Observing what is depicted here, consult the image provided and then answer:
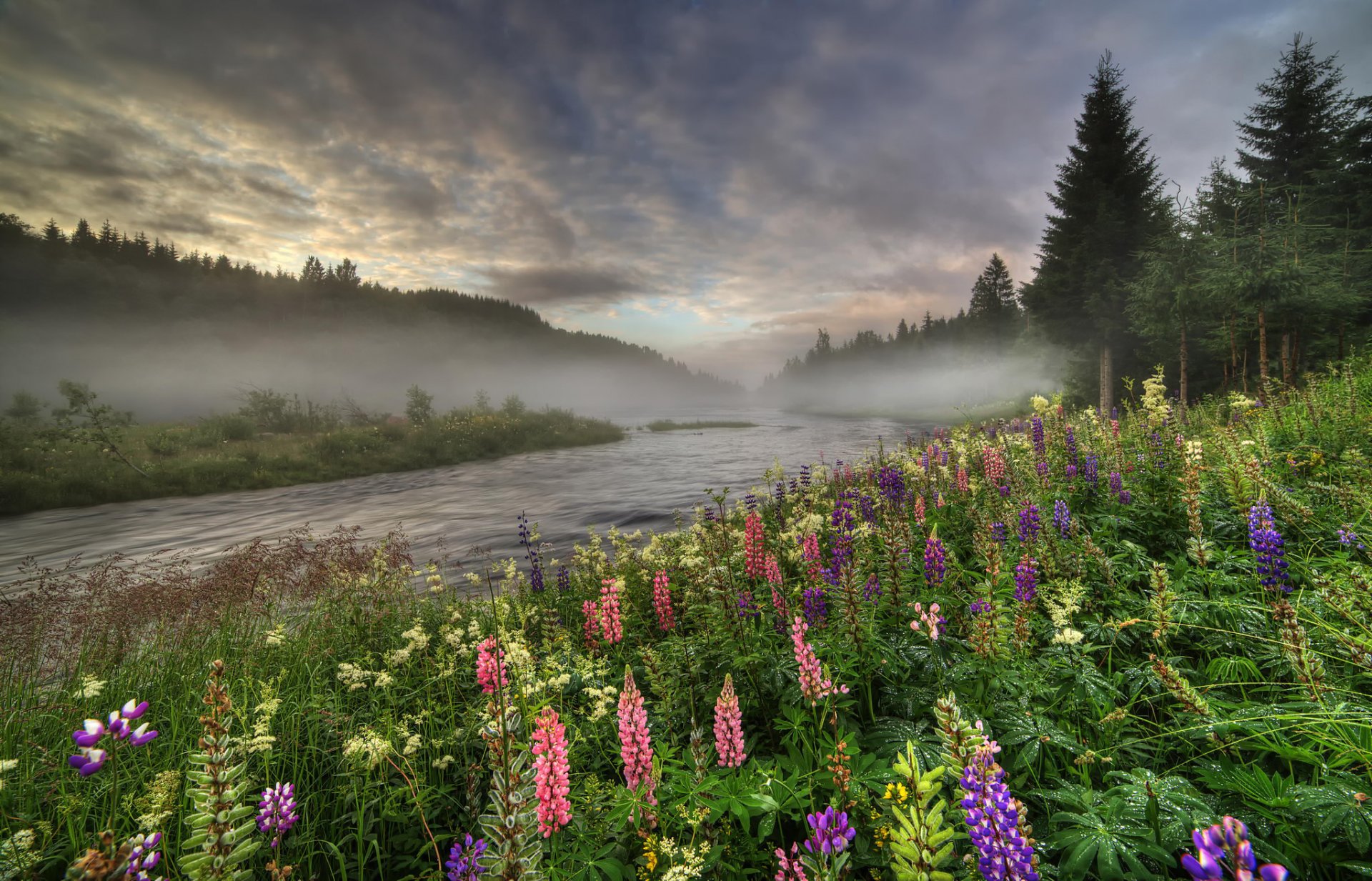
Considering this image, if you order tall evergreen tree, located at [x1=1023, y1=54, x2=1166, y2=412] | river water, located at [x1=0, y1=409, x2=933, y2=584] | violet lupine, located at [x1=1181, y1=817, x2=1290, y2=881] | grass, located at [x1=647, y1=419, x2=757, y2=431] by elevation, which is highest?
tall evergreen tree, located at [x1=1023, y1=54, x2=1166, y2=412]

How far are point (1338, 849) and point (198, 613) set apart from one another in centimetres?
960

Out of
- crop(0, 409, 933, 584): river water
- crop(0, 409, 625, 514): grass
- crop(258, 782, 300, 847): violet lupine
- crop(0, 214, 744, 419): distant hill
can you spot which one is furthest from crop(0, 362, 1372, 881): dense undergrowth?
crop(0, 214, 744, 419): distant hill

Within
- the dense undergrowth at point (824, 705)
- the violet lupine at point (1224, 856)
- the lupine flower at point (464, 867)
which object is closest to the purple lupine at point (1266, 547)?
the dense undergrowth at point (824, 705)

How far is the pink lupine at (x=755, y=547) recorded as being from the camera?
16.7ft

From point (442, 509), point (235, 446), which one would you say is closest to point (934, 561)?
point (442, 509)

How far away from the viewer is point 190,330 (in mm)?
103438

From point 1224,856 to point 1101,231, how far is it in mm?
36645

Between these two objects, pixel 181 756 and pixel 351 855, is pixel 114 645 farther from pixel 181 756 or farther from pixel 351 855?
pixel 351 855

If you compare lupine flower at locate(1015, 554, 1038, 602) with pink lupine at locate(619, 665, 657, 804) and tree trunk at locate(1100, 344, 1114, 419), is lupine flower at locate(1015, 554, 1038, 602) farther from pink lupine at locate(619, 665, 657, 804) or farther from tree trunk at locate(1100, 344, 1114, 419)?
tree trunk at locate(1100, 344, 1114, 419)

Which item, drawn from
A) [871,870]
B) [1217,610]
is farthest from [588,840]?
[1217,610]

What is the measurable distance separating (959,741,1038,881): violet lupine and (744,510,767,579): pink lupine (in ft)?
11.9

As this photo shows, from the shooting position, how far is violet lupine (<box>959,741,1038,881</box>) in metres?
1.36

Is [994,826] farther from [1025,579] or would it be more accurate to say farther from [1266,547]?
[1266,547]

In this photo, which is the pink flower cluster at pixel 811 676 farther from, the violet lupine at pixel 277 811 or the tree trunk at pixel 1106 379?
the tree trunk at pixel 1106 379
